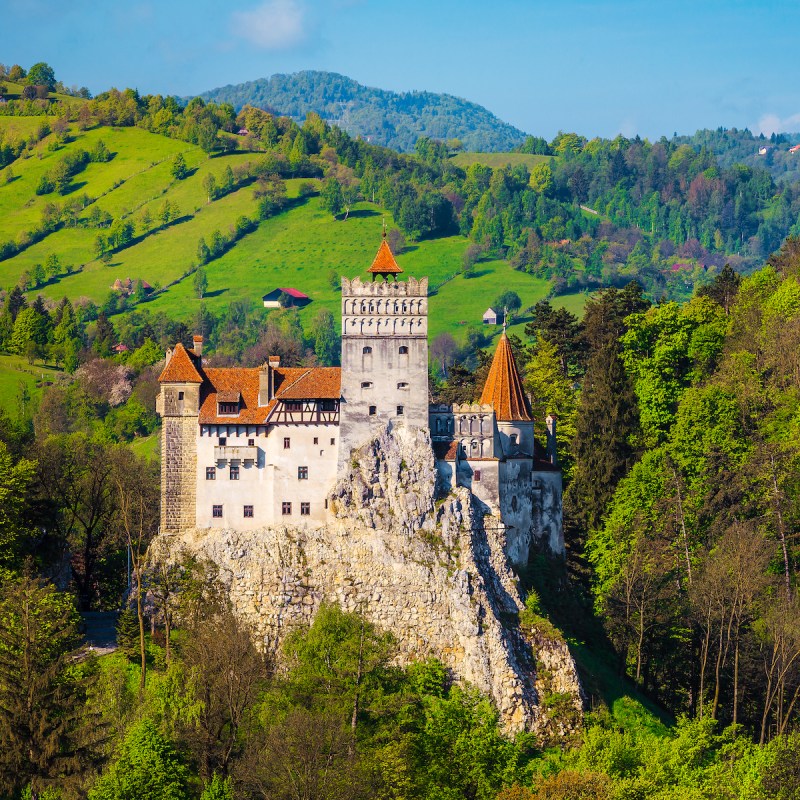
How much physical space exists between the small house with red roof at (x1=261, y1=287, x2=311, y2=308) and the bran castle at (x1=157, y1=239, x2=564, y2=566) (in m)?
A: 120

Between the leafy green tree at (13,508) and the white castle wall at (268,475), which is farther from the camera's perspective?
the white castle wall at (268,475)

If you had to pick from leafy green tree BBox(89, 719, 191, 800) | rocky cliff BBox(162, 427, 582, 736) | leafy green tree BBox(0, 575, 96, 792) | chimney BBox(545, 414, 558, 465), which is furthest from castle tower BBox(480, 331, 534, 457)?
leafy green tree BBox(0, 575, 96, 792)

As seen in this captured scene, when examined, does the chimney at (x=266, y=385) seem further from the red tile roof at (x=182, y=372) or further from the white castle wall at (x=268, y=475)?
the red tile roof at (x=182, y=372)

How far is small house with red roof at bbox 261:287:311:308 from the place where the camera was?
648 feet

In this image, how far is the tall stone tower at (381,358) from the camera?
244ft

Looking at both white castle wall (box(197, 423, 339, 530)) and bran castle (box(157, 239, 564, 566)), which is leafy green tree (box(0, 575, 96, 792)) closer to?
white castle wall (box(197, 423, 339, 530))

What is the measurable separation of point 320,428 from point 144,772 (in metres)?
20.4

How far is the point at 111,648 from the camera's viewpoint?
2940 inches

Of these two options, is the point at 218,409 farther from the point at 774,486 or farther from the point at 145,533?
the point at 774,486

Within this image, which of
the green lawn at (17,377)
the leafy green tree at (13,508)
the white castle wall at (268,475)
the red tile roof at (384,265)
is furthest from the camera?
the green lawn at (17,377)

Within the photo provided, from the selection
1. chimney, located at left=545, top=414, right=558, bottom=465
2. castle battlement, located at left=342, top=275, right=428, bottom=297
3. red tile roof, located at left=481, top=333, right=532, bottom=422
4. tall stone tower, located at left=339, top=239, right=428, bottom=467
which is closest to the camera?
tall stone tower, located at left=339, top=239, right=428, bottom=467

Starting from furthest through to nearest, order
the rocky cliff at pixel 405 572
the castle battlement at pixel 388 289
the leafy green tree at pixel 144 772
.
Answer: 1. the castle battlement at pixel 388 289
2. the rocky cliff at pixel 405 572
3. the leafy green tree at pixel 144 772

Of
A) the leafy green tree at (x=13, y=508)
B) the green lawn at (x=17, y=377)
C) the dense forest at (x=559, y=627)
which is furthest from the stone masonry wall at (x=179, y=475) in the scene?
the green lawn at (x=17, y=377)

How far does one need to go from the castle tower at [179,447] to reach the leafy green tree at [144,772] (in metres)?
14.3
